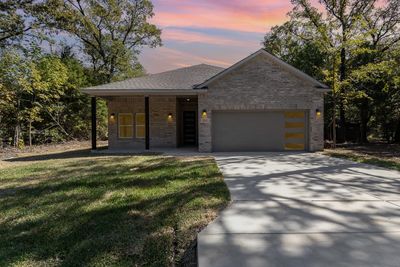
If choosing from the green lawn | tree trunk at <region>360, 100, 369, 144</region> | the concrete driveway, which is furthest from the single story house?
tree trunk at <region>360, 100, 369, 144</region>

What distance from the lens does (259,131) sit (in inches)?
605

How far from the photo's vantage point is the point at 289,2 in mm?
23547

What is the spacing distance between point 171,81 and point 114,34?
16287 mm

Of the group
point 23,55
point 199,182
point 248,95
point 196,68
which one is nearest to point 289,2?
point 196,68

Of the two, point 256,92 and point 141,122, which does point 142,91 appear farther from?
point 256,92

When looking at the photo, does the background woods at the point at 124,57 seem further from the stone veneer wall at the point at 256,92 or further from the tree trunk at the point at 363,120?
the stone veneer wall at the point at 256,92

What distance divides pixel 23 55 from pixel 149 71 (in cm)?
2557

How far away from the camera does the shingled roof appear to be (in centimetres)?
1480

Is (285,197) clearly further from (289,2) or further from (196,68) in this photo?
(289,2)

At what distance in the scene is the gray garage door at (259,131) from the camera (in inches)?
600

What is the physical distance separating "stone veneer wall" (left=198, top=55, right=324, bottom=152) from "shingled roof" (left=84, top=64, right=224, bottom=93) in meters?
1.34

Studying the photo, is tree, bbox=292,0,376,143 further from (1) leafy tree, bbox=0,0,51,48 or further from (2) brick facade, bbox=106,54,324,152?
(1) leafy tree, bbox=0,0,51,48

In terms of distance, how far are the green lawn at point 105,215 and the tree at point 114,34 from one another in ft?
70.0

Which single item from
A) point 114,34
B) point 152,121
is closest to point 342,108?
point 152,121
